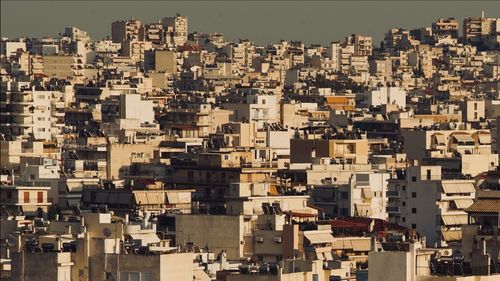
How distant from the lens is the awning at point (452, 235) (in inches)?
2447

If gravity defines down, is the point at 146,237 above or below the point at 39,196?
below

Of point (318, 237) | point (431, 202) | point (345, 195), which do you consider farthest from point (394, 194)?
point (318, 237)

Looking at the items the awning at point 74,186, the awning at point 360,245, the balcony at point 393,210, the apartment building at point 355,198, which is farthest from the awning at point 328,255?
the awning at point 74,186

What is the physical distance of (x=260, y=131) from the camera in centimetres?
9806

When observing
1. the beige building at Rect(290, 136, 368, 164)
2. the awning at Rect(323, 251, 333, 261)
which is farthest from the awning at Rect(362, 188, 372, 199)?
the awning at Rect(323, 251, 333, 261)

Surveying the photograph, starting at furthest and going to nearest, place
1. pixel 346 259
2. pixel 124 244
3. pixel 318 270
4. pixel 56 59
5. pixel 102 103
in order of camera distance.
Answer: pixel 56 59 → pixel 102 103 → pixel 346 259 → pixel 318 270 → pixel 124 244

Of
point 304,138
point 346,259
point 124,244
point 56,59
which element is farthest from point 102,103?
point 124,244

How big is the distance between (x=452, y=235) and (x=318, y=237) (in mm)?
6117

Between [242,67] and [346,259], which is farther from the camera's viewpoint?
[242,67]

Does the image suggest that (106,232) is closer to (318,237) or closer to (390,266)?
(390,266)

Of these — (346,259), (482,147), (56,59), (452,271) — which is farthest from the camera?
(56,59)

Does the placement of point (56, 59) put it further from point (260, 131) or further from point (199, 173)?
point (199, 173)

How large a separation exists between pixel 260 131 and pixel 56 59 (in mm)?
68156

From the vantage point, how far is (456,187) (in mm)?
66438
